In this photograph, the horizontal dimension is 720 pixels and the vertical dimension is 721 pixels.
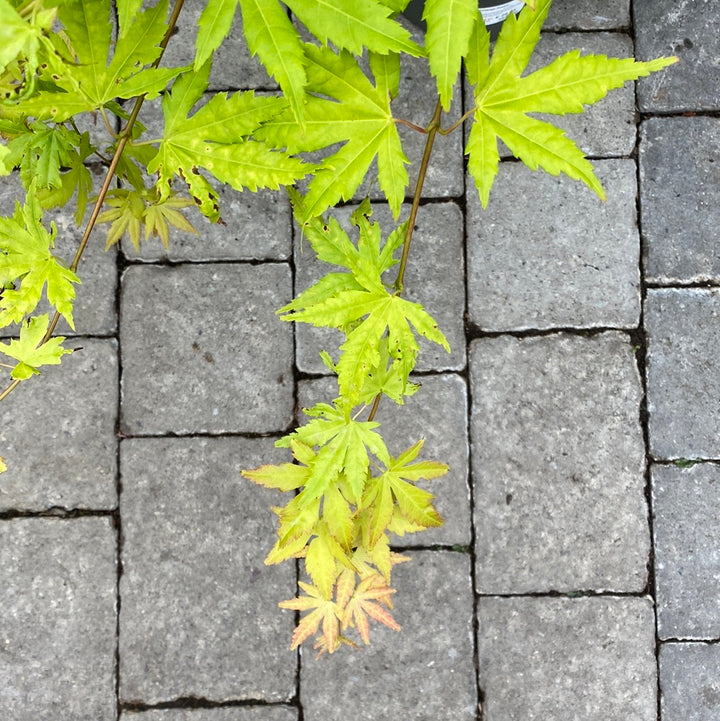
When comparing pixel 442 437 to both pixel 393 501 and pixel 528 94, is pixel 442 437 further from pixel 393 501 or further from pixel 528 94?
pixel 528 94

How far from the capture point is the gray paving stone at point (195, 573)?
2139 mm

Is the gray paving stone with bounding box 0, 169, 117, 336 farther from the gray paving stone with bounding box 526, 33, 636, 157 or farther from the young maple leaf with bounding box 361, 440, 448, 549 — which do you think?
the gray paving stone with bounding box 526, 33, 636, 157

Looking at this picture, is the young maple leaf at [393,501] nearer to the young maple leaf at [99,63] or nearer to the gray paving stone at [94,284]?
the young maple leaf at [99,63]

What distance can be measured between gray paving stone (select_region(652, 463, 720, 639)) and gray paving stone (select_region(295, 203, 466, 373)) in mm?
776

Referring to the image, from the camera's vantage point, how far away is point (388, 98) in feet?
4.39

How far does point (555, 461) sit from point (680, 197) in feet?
2.97

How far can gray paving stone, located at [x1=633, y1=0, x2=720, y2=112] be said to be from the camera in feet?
6.95

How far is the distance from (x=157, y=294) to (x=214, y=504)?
682 millimetres

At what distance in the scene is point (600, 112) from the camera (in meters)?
2.13

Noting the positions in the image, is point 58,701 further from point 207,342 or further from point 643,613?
point 643,613

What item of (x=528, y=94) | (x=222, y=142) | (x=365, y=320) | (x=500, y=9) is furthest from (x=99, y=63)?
(x=500, y=9)

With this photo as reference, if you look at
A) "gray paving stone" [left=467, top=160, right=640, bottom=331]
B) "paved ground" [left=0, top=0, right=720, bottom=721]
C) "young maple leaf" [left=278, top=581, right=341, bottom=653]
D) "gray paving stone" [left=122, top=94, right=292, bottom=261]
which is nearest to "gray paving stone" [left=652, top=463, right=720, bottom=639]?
"paved ground" [left=0, top=0, right=720, bottom=721]

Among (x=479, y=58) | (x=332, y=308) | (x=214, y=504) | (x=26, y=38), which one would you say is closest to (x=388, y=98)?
(x=479, y=58)

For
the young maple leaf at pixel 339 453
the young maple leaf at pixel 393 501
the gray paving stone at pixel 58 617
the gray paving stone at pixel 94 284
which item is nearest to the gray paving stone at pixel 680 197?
the young maple leaf at pixel 393 501
